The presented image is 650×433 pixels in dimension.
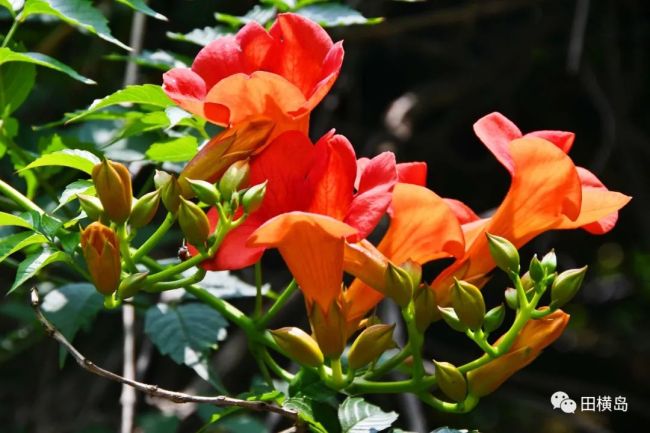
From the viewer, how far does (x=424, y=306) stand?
1.48 m

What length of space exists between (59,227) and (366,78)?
9.07ft

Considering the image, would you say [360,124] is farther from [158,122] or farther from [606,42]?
[158,122]

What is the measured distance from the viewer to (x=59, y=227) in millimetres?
1443

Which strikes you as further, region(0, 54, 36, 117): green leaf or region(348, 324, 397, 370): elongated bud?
region(0, 54, 36, 117): green leaf

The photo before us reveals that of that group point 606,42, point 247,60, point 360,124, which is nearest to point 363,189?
point 247,60

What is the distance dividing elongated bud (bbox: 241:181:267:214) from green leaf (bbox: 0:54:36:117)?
28.6 inches

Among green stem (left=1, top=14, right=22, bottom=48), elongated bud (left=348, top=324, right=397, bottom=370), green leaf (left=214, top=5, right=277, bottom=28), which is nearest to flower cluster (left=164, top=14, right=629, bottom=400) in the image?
elongated bud (left=348, top=324, right=397, bottom=370)

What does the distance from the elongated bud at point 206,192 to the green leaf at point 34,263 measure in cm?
22

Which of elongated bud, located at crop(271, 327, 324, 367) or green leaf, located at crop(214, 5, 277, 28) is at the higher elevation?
green leaf, located at crop(214, 5, 277, 28)

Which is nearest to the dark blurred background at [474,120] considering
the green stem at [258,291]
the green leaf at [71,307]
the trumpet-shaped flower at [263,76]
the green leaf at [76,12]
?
the green leaf at [71,307]

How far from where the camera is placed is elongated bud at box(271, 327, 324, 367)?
1473 millimetres

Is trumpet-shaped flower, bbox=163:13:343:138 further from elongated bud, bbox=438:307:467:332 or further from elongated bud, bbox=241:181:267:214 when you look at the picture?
elongated bud, bbox=438:307:467:332

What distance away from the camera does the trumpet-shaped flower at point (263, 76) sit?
4.65ft

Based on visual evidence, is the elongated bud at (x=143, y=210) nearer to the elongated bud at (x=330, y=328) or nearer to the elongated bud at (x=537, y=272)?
the elongated bud at (x=330, y=328)
